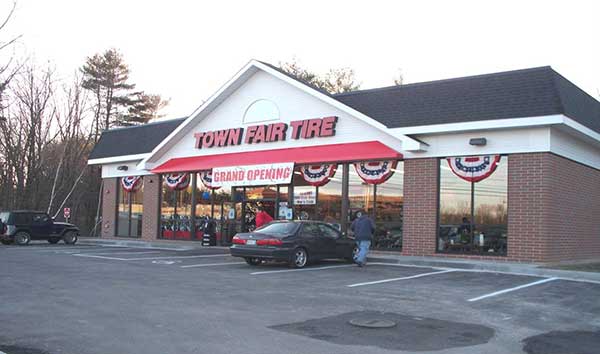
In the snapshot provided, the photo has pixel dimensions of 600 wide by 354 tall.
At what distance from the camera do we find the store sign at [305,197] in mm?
22905

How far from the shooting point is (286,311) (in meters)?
9.92

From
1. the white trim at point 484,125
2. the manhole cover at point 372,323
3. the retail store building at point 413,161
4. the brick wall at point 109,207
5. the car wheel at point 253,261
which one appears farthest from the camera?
the brick wall at point 109,207

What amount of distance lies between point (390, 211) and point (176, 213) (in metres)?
11.6

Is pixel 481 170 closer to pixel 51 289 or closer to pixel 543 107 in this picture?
pixel 543 107

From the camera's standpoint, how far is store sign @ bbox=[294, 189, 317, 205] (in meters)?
22.9

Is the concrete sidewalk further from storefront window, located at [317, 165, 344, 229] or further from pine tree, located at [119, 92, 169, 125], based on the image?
pine tree, located at [119, 92, 169, 125]

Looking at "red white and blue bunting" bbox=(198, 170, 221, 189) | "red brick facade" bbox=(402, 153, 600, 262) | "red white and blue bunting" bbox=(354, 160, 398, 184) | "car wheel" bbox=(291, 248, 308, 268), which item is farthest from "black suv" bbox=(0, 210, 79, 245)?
"red brick facade" bbox=(402, 153, 600, 262)

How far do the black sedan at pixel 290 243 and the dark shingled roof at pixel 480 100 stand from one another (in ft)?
16.5

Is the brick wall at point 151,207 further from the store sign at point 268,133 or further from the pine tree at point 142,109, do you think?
the pine tree at point 142,109

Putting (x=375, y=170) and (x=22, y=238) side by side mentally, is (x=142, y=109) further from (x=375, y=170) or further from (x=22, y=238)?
(x=375, y=170)

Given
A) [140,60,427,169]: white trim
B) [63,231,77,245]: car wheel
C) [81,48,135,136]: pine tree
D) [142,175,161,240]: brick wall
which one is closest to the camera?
[140,60,427,169]: white trim

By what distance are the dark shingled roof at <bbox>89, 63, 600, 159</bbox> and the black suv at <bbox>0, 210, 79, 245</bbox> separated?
15081mm

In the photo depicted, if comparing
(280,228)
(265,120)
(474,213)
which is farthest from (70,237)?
(474,213)

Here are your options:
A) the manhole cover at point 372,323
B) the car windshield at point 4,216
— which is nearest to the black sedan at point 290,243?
the manhole cover at point 372,323
